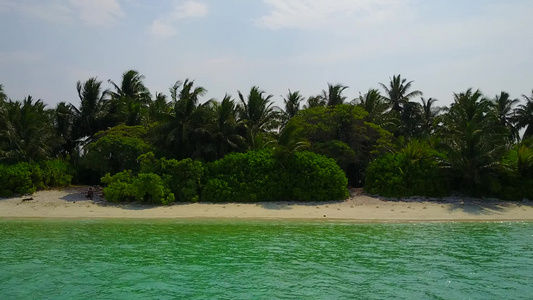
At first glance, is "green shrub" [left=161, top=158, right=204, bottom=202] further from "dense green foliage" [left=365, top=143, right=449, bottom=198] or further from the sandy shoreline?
"dense green foliage" [left=365, top=143, right=449, bottom=198]

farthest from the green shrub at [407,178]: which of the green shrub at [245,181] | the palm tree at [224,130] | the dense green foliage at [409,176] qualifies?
the palm tree at [224,130]

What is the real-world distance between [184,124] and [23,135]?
10.4 metres

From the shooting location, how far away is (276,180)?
25.3 meters

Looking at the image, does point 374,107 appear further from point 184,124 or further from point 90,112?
point 90,112

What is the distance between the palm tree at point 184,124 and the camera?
27.8m

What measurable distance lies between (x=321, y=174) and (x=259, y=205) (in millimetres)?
3847

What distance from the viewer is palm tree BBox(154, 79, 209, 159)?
27781 millimetres

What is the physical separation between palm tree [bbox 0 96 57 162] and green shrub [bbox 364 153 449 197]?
2073cm

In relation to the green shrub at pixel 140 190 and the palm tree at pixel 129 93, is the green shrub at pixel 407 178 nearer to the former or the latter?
the green shrub at pixel 140 190

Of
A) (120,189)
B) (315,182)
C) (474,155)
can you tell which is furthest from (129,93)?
(474,155)

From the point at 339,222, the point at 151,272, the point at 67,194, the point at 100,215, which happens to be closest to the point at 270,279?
the point at 151,272

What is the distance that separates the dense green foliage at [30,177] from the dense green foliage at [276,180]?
32.7 feet

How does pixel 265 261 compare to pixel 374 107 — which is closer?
pixel 265 261

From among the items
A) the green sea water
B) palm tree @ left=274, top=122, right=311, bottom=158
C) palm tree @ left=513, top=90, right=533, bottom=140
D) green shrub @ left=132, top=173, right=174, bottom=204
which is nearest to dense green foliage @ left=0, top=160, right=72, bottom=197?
the green sea water
